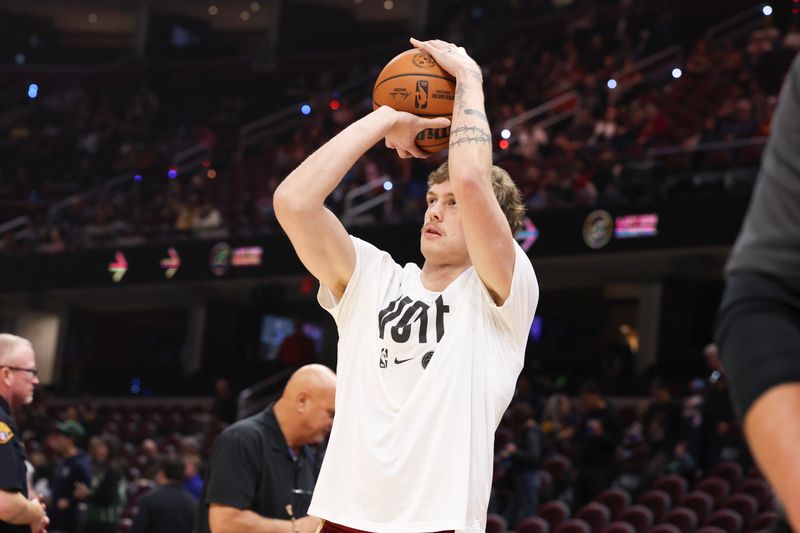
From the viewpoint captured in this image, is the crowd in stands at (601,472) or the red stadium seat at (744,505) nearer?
the red stadium seat at (744,505)

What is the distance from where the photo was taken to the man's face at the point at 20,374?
4668 mm

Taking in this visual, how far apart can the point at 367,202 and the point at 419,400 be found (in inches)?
516

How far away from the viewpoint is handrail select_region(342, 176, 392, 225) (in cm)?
1525

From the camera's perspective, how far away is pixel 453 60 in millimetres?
3086

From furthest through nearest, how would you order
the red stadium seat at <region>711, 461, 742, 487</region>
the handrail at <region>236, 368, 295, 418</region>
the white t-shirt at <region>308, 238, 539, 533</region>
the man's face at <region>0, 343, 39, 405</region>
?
1. the handrail at <region>236, 368, 295, 418</region>
2. the red stadium seat at <region>711, 461, 742, 487</region>
3. the man's face at <region>0, 343, 39, 405</region>
4. the white t-shirt at <region>308, 238, 539, 533</region>

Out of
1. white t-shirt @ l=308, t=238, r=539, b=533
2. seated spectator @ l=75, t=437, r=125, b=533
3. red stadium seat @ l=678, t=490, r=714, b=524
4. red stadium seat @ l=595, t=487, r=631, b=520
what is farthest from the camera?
seated spectator @ l=75, t=437, r=125, b=533

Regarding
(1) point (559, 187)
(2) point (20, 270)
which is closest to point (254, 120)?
(2) point (20, 270)

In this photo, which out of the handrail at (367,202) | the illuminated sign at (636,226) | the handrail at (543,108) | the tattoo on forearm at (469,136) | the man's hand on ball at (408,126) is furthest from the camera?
the handrail at (543,108)

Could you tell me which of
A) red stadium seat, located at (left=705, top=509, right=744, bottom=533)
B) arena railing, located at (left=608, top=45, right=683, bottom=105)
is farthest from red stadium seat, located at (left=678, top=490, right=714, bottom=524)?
arena railing, located at (left=608, top=45, right=683, bottom=105)

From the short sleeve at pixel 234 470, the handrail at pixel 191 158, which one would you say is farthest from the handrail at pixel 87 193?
the short sleeve at pixel 234 470

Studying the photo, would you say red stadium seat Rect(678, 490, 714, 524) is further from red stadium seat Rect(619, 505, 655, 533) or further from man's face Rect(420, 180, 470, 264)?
man's face Rect(420, 180, 470, 264)

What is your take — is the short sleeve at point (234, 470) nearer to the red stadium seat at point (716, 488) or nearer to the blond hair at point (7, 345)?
the blond hair at point (7, 345)

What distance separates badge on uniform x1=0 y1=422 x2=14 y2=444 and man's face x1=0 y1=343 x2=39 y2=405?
0.28 metres

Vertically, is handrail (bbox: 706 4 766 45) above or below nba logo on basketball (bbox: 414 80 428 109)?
above
